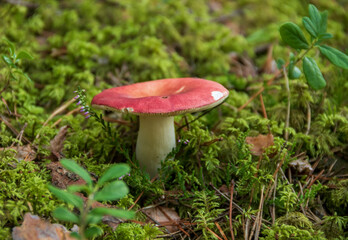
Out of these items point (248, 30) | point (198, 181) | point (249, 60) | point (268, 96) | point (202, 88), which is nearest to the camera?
point (202, 88)

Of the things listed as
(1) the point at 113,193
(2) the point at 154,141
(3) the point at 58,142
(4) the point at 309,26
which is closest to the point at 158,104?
(2) the point at 154,141

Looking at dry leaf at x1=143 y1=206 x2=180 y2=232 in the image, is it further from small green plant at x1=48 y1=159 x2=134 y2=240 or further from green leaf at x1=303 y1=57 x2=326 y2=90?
green leaf at x1=303 y1=57 x2=326 y2=90

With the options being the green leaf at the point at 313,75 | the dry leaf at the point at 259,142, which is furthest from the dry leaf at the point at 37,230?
the green leaf at the point at 313,75

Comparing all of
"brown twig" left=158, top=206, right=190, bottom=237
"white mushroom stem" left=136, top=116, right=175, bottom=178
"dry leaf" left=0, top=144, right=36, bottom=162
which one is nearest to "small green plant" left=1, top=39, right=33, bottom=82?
"dry leaf" left=0, top=144, right=36, bottom=162

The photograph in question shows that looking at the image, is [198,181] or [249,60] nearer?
[198,181]

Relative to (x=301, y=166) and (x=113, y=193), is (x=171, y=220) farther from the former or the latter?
(x=301, y=166)

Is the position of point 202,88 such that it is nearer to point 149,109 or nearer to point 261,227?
point 149,109

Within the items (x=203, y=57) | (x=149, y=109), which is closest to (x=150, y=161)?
(x=149, y=109)
